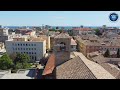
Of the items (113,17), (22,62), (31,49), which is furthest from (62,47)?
(31,49)

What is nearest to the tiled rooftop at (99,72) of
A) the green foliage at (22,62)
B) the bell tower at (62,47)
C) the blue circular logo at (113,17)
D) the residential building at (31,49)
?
the bell tower at (62,47)

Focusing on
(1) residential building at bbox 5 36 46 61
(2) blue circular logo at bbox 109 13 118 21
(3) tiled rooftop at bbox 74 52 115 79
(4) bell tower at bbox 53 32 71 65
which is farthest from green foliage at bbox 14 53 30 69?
(2) blue circular logo at bbox 109 13 118 21

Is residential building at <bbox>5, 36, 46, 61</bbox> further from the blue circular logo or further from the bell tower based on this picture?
the blue circular logo

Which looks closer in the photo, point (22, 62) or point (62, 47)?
point (62, 47)

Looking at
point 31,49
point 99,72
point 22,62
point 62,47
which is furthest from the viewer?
point 31,49

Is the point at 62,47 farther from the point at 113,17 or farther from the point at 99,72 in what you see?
the point at 113,17

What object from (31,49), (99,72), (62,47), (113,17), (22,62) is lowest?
(22,62)

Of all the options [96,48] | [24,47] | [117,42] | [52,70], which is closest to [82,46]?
[96,48]

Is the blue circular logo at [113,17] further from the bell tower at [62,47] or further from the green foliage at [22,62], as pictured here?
the green foliage at [22,62]

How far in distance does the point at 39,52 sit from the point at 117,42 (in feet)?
17.7

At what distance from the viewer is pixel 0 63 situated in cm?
1092

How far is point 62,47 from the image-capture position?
7031mm
